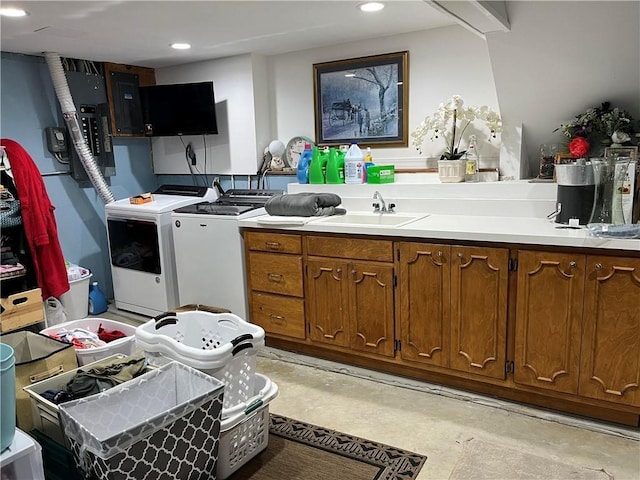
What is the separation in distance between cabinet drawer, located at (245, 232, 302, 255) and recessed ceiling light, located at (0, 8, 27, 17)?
174cm

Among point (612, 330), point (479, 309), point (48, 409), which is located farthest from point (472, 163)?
point (48, 409)

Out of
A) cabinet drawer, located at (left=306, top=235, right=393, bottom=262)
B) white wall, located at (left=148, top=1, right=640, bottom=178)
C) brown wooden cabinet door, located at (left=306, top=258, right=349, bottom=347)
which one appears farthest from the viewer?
brown wooden cabinet door, located at (left=306, top=258, right=349, bottom=347)

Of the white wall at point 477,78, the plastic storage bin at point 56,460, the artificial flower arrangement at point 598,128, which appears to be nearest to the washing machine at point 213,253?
the white wall at point 477,78

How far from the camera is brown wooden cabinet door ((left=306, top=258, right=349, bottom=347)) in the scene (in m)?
2.99

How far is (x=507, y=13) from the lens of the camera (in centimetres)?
251

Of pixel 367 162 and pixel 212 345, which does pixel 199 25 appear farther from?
pixel 212 345

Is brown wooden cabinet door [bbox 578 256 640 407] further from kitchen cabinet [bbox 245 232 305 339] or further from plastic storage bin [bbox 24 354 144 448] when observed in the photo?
plastic storage bin [bbox 24 354 144 448]

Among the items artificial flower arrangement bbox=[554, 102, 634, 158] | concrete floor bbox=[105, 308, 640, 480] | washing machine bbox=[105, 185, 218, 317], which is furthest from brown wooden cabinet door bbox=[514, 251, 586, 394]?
washing machine bbox=[105, 185, 218, 317]

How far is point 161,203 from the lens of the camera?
399cm

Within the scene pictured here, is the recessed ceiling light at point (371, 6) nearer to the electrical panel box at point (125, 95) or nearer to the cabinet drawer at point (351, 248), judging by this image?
the cabinet drawer at point (351, 248)

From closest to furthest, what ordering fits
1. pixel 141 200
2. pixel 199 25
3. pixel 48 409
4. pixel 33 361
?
→ pixel 48 409 → pixel 33 361 → pixel 199 25 → pixel 141 200

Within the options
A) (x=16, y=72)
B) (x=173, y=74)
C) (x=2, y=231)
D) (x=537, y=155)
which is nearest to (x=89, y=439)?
(x=2, y=231)

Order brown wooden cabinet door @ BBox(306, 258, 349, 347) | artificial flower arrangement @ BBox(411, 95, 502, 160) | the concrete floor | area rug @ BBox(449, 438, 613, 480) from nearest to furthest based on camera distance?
1. area rug @ BBox(449, 438, 613, 480)
2. the concrete floor
3. brown wooden cabinet door @ BBox(306, 258, 349, 347)
4. artificial flower arrangement @ BBox(411, 95, 502, 160)

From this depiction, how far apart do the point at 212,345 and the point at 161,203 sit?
1.81m
